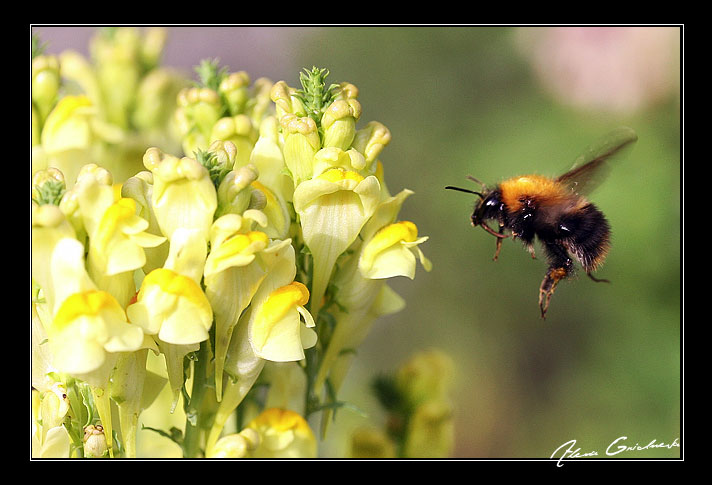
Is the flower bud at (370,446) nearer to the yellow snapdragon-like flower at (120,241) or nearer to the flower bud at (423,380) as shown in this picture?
the flower bud at (423,380)

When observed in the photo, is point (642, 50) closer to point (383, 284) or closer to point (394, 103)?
point (394, 103)

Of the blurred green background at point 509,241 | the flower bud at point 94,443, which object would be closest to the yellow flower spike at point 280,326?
the flower bud at point 94,443

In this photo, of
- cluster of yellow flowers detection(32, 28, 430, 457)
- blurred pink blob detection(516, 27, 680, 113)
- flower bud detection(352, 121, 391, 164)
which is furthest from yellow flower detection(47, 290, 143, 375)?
blurred pink blob detection(516, 27, 680, 113)

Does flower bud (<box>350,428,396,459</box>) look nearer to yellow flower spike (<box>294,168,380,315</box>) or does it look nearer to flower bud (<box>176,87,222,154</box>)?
yellow flower spike (<box>294,168,380,315</box>)

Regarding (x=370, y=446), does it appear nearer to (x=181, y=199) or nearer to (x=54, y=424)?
(x=54, y=424)

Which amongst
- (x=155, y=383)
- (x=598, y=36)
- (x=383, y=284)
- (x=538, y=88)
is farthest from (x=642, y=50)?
(x=155, y=383)
